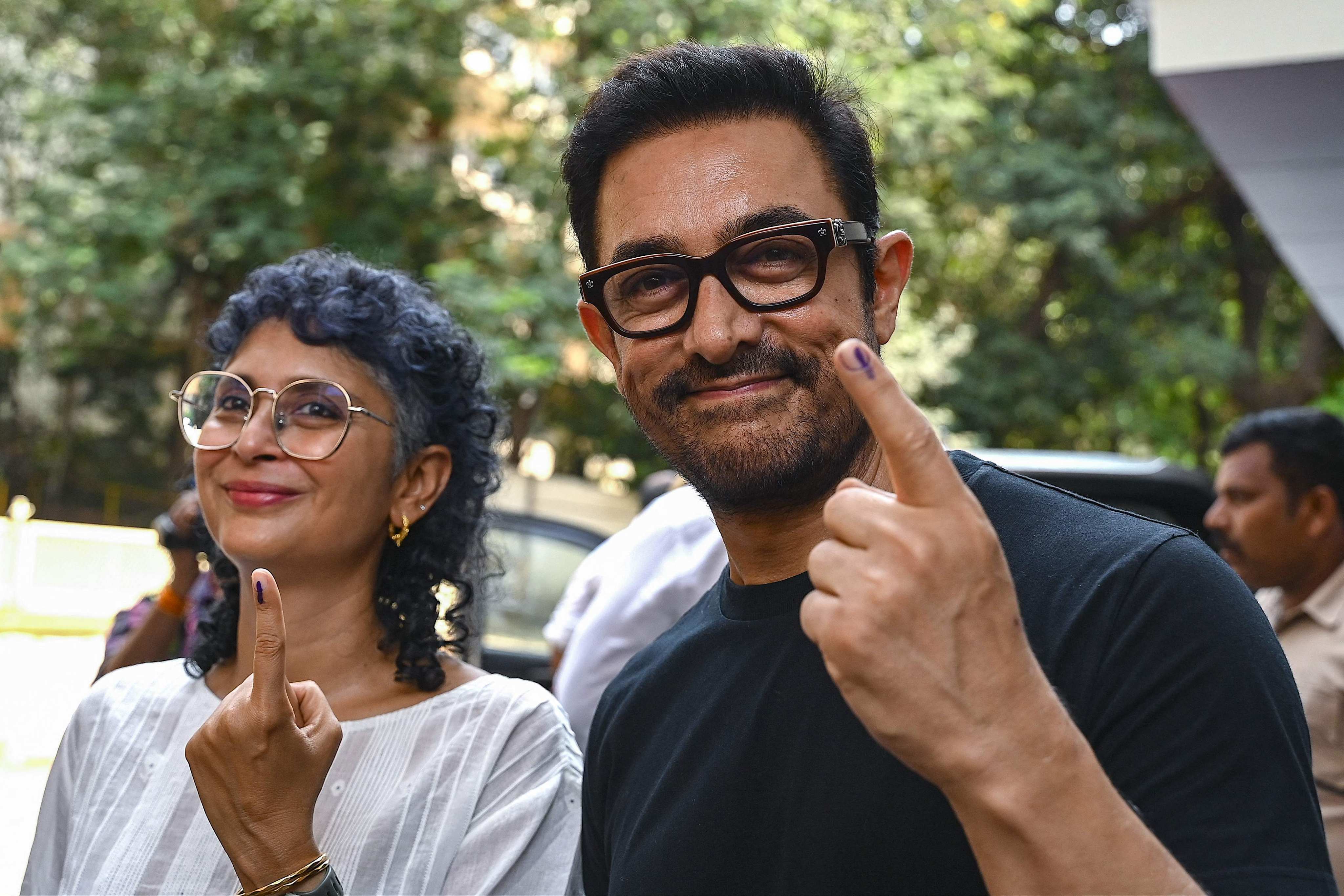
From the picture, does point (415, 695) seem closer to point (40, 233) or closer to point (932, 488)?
point (932, 488)

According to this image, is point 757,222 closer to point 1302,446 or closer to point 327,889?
point 327,889

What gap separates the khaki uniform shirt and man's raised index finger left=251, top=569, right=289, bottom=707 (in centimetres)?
228

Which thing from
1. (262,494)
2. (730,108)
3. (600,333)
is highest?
(730,108)

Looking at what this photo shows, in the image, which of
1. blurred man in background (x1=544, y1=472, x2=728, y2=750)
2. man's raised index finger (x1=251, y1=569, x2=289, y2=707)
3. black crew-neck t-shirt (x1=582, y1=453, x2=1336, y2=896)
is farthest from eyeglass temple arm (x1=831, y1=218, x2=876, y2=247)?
blurred man in background (x1=544, y1=472, x2=728, y2=750)

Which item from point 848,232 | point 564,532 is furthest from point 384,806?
point 564,532

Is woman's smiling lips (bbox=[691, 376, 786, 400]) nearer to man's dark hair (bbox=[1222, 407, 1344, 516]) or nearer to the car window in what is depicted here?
man's dark hair (bbox=[1222, 407, 1344, 516])

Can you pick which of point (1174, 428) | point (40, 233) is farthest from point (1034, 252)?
point (40, 233)

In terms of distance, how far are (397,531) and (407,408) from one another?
A: 24 cm

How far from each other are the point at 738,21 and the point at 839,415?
1251 cm

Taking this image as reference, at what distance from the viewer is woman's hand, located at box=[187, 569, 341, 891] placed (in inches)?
70.2

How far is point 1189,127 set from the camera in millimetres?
17266

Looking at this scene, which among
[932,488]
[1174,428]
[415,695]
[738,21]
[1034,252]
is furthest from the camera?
[1174,428]

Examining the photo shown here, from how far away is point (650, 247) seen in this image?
Result: 1.70 m

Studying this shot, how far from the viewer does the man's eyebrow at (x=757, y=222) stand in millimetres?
1650
